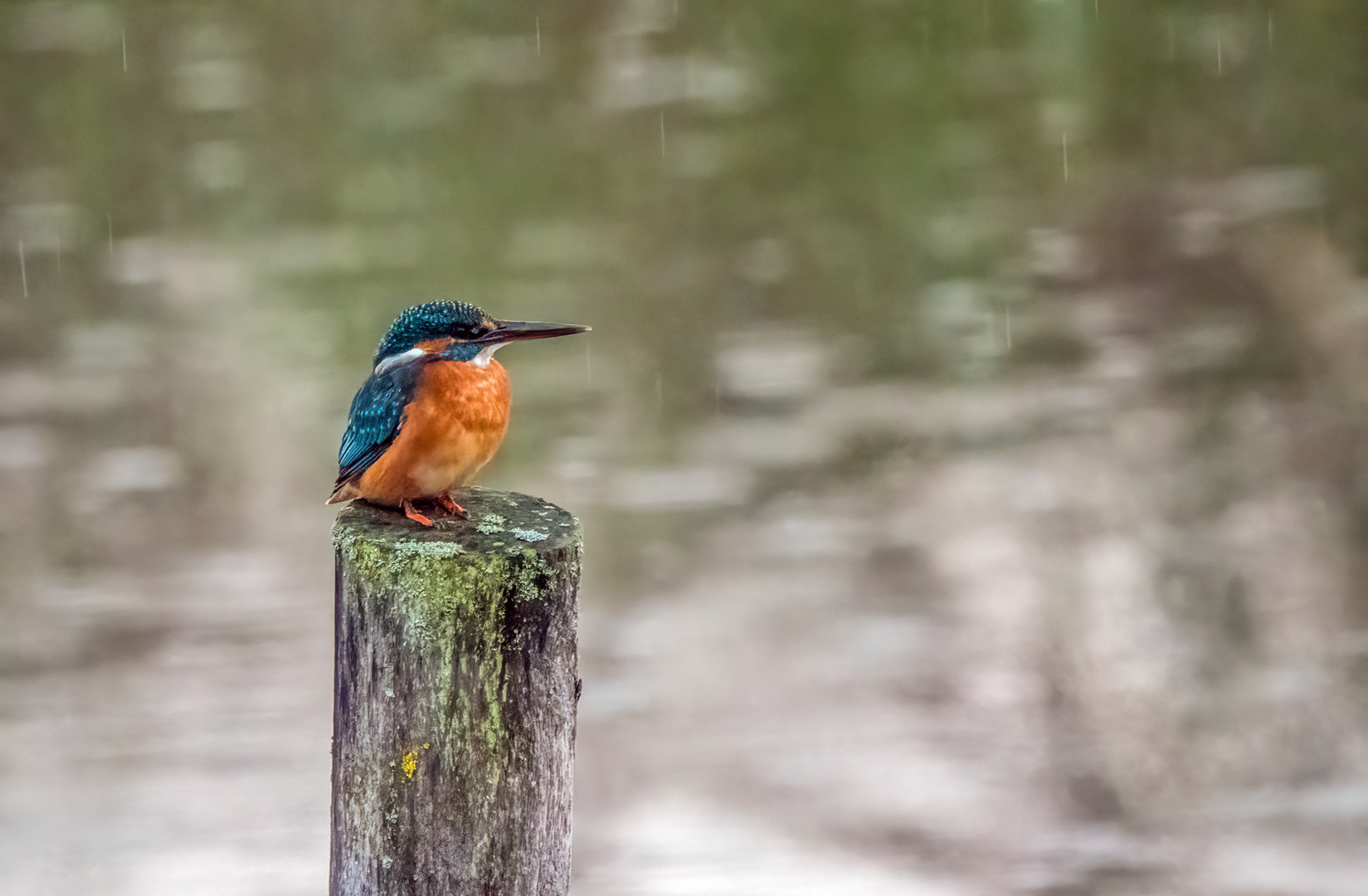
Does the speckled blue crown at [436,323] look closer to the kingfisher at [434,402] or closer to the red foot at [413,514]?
the kingfisher at [434,402]

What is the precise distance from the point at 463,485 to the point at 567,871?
0.72 m

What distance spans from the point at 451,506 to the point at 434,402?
9.0 inches

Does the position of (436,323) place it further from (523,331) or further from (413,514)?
(413,514)

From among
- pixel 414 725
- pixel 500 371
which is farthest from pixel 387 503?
pixel 414 725

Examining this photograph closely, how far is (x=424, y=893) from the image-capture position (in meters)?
1.80

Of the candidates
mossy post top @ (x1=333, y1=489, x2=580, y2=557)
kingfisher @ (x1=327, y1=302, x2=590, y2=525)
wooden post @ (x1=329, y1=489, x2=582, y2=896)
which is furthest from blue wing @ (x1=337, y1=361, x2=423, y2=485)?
wooden post @ (x1=329, y1=489, x2=582, y2=896)

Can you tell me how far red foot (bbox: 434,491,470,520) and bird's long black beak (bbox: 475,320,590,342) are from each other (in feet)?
0.99

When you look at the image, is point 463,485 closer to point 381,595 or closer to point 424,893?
point 381,595

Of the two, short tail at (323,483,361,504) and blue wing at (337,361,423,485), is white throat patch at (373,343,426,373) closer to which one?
blue wing at (337,361,423,485)

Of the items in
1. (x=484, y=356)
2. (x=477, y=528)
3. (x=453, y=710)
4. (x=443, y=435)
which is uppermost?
(x=484, y=356)

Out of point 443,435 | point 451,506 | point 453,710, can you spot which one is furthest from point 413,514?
point 453,710

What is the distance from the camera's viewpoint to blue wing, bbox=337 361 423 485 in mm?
2223

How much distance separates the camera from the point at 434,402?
2.21m

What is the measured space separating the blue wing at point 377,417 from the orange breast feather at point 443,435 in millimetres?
19
